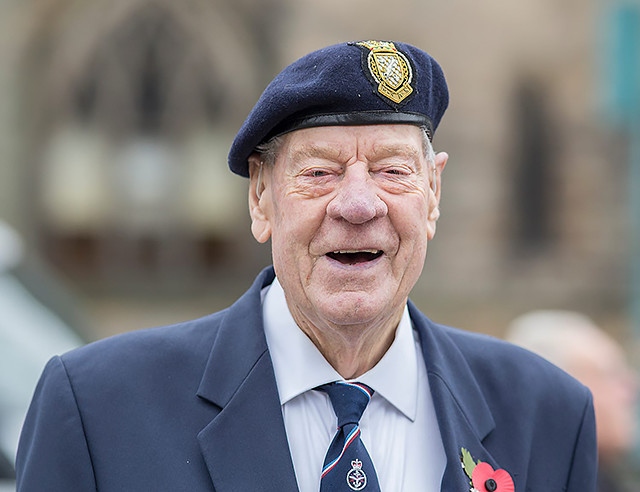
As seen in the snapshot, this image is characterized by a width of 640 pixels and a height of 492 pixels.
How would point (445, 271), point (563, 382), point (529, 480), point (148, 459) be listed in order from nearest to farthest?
point (148, 459), point (529, 480), point (563, 382), point (445, 271)

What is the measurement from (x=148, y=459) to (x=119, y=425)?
94 millimetres

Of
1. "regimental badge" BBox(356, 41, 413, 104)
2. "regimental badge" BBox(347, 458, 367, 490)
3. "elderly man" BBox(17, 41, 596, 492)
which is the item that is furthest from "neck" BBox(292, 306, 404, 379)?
"regimental badge" BBox(356, 41, 413, 104)

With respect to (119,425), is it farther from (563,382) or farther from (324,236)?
(563,382)

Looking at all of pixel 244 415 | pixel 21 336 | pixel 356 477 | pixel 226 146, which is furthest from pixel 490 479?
pixel 226 146

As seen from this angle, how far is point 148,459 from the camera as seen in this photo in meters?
2.39

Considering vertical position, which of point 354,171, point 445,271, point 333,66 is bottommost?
point 445,271

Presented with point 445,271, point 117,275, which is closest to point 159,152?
point 117,275

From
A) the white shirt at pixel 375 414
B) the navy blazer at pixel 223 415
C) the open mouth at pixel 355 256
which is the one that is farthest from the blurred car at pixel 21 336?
the open mouth at pixel 355 256

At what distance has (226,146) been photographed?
46.8ft

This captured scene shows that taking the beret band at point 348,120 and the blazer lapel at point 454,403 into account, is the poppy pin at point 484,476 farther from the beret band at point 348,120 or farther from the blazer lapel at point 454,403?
the beret band at point 348,120

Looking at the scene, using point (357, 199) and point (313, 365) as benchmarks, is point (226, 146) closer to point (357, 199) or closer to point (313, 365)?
point (313, 365)

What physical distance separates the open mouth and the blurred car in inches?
75.0

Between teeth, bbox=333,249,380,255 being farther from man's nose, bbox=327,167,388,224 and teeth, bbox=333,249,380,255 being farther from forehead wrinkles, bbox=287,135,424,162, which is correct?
forehead wrinkles, bbox=287,135,424,162

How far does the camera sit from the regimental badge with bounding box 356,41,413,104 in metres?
2.46
